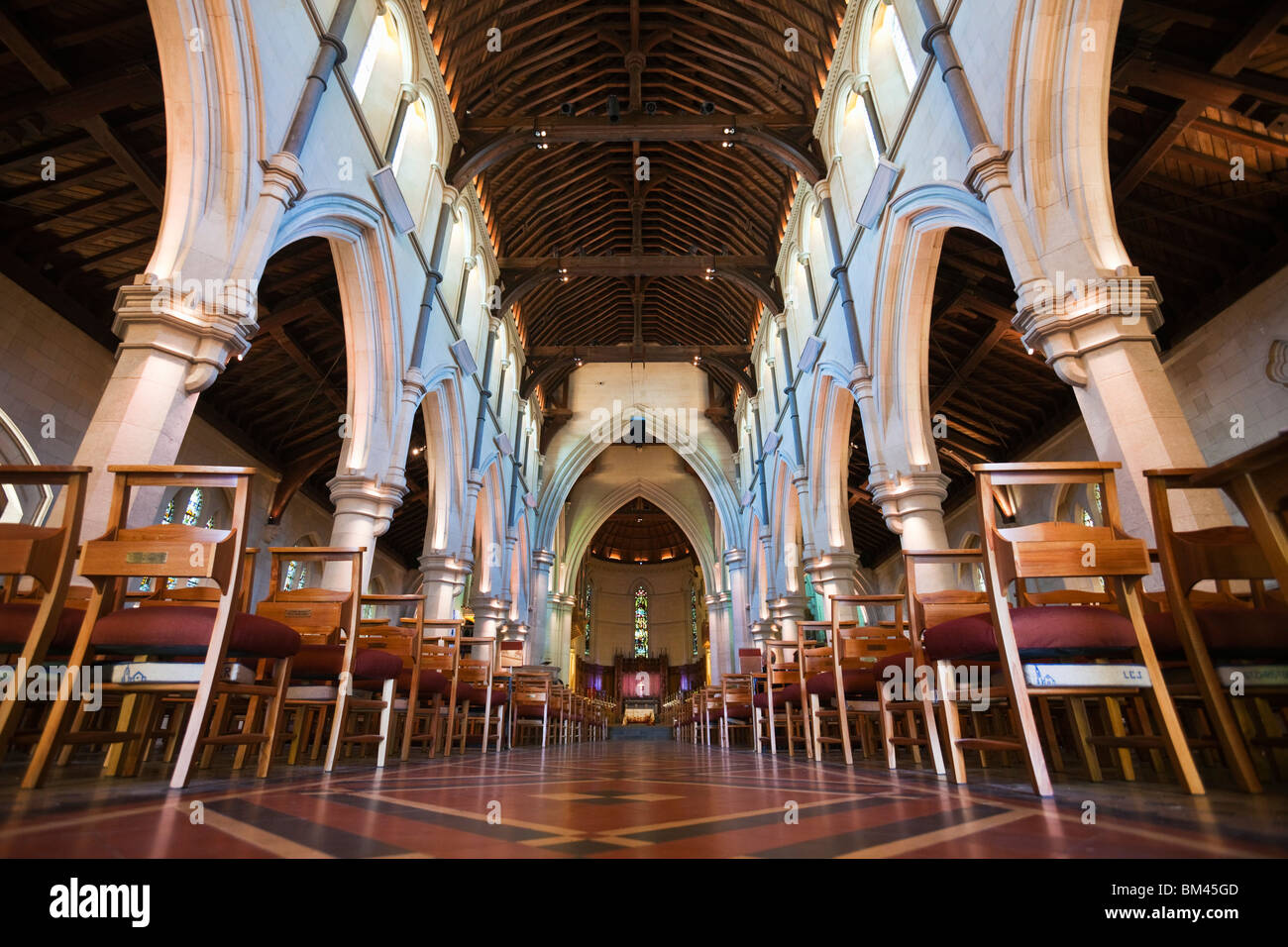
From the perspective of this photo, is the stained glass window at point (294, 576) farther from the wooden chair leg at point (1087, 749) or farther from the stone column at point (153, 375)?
the wooden chair leg at point (1087, 749)

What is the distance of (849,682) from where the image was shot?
401cm

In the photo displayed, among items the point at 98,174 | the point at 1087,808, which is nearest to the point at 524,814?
the point at 1087,808

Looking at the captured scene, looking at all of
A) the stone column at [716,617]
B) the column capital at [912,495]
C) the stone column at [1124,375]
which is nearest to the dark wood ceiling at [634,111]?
the column capital at [912,495]

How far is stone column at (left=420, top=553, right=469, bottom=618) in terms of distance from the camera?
8.87 m

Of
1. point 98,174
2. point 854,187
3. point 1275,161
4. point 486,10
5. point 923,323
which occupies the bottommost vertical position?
point 923,323

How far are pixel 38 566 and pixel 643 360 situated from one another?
43.8 ft

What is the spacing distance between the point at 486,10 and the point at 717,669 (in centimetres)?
1490

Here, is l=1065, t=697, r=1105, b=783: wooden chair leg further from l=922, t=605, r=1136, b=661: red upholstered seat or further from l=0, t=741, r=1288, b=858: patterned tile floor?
l=922, t=605, r=1136, b=661: red upholstered seat

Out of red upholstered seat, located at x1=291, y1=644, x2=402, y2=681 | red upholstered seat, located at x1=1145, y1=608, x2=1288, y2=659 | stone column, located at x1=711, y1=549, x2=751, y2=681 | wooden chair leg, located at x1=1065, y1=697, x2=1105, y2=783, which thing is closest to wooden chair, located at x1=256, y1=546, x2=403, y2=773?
red upholstered seat, located at x1=291, y1=644, x2=402, y2=681

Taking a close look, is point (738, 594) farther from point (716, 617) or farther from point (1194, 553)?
point (1194, 553)

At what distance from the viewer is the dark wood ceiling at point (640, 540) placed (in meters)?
28.4

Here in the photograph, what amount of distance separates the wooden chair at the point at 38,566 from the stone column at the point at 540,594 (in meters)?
14.2

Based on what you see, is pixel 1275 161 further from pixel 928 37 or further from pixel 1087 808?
pixel 1087 808

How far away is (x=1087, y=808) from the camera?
4.70ft
